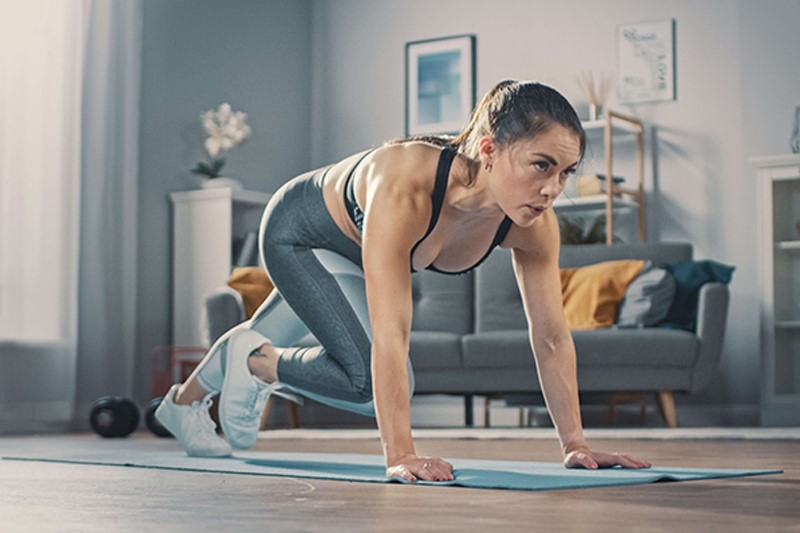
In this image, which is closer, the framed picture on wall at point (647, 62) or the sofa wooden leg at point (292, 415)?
the sofa wooden leg at point (292, 415)

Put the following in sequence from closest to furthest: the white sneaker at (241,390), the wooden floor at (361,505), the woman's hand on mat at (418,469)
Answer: the wooden floor at (361,505) → the woman's hand on mat at (418,469) → the white sneaker at (241,390)

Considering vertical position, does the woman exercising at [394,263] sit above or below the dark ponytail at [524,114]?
below

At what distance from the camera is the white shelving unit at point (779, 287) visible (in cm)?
526

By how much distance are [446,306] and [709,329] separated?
122cm

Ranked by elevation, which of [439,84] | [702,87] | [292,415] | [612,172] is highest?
[439,84]

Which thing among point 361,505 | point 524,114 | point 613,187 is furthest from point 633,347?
point 361,505

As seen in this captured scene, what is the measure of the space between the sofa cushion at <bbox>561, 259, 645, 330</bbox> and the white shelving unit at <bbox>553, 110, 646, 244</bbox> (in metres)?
0.64

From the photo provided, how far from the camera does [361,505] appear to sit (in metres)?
1.57

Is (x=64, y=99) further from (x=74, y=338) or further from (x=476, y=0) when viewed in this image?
(x=476, y=0)

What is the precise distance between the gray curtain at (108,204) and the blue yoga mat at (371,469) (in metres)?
2.39

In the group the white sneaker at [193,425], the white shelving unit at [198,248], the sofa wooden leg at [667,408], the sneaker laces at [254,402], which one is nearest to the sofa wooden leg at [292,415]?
the white shelving unit at [198,248]

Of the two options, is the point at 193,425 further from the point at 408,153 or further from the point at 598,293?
the point at 598,293

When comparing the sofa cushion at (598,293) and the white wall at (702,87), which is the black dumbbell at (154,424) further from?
the white wall at (702,87)

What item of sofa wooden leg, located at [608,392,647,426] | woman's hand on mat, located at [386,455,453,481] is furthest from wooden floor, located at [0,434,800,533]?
sofa wooden leg, located at [608,392,647,426]
